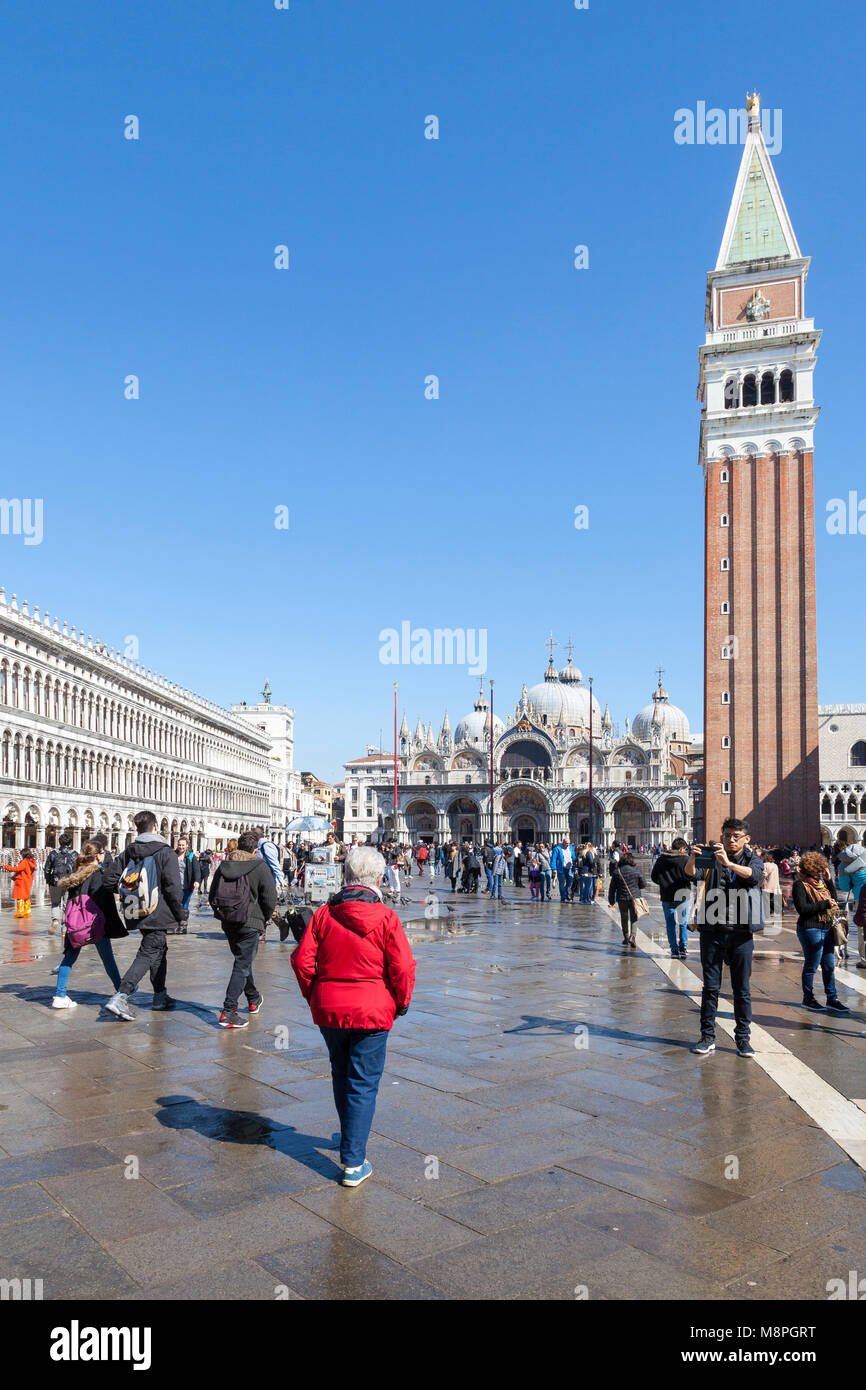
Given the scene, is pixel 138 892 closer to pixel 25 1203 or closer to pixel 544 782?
pixel 25 1203

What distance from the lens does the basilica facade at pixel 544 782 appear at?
8231 cm

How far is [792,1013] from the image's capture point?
29.2ft

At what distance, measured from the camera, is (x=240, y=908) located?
7.90 meters

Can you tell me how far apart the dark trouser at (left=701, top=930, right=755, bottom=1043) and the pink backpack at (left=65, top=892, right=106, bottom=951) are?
4914mm

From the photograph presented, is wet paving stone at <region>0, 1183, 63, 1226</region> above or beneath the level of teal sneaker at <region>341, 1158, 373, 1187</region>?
beneath

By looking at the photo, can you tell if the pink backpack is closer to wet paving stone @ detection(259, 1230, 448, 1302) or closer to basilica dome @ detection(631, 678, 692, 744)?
wet paving stone @ detection(259, 1230, 448, 1302)

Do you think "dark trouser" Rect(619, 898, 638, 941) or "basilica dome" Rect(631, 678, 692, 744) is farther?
"basilica dome" Rect(631, 678, 692, 744)

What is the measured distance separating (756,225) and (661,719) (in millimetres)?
47798

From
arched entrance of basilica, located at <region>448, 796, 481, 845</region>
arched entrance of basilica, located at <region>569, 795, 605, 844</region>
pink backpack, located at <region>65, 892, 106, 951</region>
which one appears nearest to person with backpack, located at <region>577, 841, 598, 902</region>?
pink backpack, located at <region>65, 892, 106, 951</region>

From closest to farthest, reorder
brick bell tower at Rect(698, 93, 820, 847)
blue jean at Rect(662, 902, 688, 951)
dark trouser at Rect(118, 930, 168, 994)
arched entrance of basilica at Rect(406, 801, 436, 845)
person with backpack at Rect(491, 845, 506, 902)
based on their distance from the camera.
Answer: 1. dark trouser at Rect(118, 930, 168, 994)
2. blue jean at Rect(662, 902, 688, 951)
3. person with backpack at Rect(491, 845, 506, 902)
4. brick bell tower at Rect(698, 93, 820, 847)
5. arched entrance of basilica at Rect(406, 801, 436, 845)

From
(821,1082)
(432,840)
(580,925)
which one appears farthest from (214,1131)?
(432,840)

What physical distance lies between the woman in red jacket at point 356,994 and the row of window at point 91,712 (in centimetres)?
3962

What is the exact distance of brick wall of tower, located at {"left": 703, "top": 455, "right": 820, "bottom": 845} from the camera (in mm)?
46094
